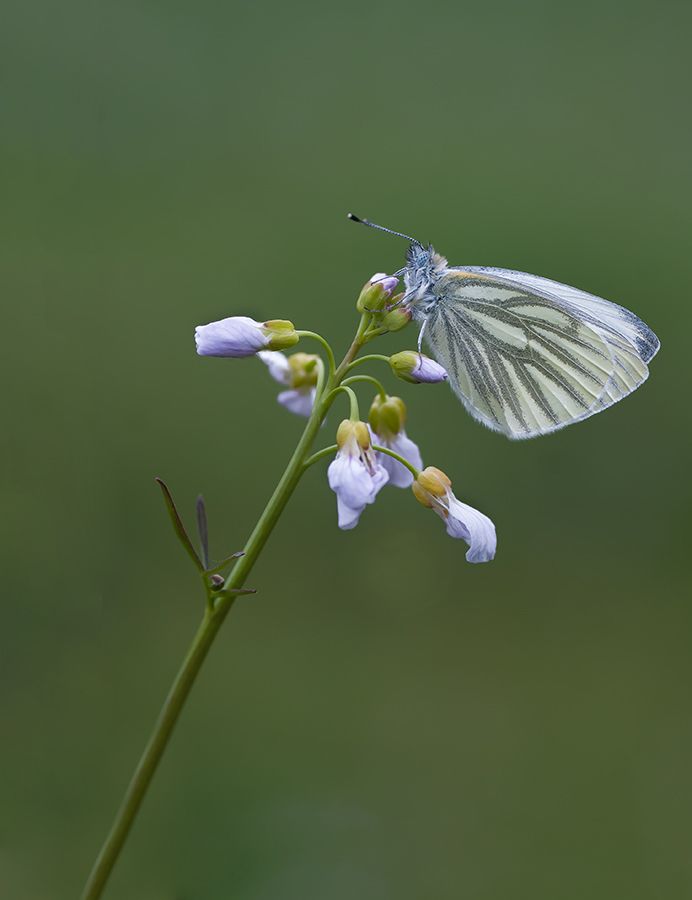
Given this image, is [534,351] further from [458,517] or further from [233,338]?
[233,338]

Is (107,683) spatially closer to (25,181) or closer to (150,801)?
(150,801)

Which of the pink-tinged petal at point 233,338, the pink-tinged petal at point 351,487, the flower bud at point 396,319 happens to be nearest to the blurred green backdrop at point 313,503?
the pink-tinged petal at point 351,487

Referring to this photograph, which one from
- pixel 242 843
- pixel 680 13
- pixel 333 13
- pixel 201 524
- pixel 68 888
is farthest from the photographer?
pixel 680 13

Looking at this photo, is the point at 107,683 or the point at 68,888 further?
the point at 107,683

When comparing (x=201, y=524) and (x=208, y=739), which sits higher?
(x=201, y=524)

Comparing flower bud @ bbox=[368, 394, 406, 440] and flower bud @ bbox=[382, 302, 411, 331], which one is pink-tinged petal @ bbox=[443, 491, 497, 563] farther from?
flower bud @ bbox=[382, 302, 411, 331]

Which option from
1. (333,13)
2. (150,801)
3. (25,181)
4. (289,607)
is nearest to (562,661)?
(289,607)

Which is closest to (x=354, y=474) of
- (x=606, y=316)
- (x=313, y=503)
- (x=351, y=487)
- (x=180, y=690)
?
(x=351, y=487)
